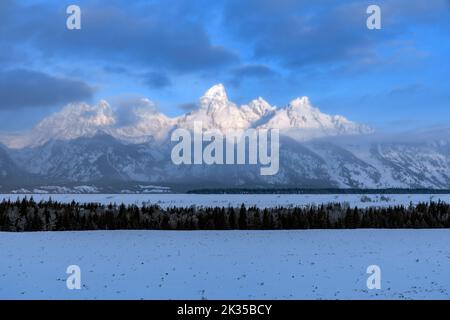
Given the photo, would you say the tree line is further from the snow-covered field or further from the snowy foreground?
the snow-covered field

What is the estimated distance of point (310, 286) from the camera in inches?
561

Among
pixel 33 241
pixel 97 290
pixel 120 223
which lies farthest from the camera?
pixel 120 223

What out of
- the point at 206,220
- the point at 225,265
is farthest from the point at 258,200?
the point at 225,265

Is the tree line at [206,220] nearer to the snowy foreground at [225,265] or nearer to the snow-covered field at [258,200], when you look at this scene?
the snowy foreground at [225,265]

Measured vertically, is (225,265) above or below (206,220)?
below

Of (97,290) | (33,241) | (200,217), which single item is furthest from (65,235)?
(97,290)

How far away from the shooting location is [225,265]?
16.8 m

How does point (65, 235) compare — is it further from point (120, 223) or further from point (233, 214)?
point (233, 214)

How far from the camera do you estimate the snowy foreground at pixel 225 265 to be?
45.0 ft

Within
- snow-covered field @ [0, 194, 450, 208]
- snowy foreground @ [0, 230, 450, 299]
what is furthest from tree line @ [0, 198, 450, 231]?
snow-covered field @ [0, 194, 450, 208]

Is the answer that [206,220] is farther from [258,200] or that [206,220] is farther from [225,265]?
[258,200]
